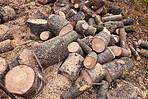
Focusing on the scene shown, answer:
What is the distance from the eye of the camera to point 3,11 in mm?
4457

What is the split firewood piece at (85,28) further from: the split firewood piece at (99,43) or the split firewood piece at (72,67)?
the split firewood piece at (72,67)

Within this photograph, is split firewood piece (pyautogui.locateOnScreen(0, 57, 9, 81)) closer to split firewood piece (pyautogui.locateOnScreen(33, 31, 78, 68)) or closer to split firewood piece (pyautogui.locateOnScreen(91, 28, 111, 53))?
split firewood piece (pyautogui.locateOnScreen(33, 31, 78, 68))

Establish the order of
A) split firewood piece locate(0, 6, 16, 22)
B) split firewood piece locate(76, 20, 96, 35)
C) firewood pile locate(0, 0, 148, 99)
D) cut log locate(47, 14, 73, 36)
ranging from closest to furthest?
firewood pile locate(0, 0, 148, 99) → cut log locate(47, 14, 73, 36) → split firewood piece locate(76, 20, 96, 35) → split firewood piece locate(0, 6, 16, 22)

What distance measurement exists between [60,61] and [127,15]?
446 centimetres

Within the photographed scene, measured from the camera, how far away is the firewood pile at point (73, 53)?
8.42 ft

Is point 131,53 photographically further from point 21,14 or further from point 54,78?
point 21,14

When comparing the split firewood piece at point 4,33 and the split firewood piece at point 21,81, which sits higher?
the split firewood piece at point 4,33

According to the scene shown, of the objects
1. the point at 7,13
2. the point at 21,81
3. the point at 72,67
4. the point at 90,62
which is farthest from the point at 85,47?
the point at 7,13

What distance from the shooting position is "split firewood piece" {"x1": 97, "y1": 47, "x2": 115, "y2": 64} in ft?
11.6

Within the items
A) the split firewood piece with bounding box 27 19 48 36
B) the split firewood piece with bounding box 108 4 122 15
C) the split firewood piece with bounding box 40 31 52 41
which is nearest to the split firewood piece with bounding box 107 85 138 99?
the split firewood piece with bounding box 40 31 52 41

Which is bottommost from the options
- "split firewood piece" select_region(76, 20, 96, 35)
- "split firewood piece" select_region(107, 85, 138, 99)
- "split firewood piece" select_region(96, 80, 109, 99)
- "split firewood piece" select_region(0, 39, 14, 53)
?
"split firewood piece" select_region(96, 80, 109, 99)

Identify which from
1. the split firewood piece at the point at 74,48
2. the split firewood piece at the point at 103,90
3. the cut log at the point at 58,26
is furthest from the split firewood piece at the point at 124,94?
the cut log at the point at 58,26

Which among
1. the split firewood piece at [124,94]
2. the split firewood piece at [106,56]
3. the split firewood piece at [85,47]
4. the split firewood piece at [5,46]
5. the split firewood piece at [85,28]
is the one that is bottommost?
the split firewood piece at [124,94]

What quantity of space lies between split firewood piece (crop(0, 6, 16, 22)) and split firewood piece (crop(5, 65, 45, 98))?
2968mm
